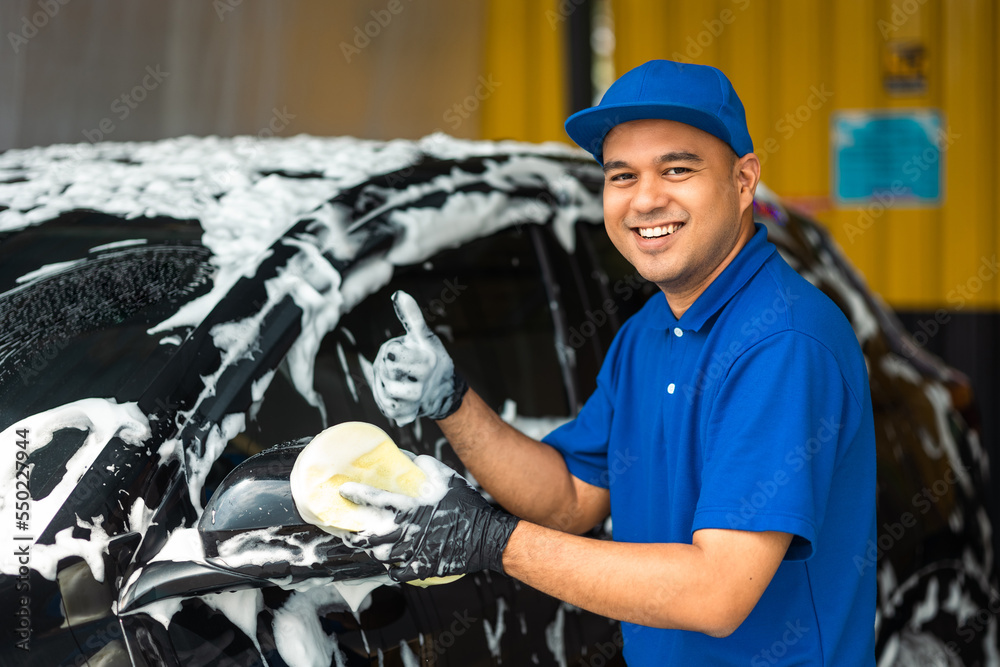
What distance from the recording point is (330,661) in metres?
1.23

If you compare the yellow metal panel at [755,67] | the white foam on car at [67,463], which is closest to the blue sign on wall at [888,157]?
the yellow metal panel at [755,67]

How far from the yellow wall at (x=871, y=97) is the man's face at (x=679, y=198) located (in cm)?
354

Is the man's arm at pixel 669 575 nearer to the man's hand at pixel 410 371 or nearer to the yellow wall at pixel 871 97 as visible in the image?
the man's hand at pixel 410 371

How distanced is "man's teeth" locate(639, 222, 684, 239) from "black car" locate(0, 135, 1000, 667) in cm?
41

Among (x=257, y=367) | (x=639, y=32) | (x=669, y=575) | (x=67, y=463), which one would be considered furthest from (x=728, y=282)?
(x=639, y=32)

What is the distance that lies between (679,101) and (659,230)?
0.62 feet

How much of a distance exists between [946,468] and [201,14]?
300cm

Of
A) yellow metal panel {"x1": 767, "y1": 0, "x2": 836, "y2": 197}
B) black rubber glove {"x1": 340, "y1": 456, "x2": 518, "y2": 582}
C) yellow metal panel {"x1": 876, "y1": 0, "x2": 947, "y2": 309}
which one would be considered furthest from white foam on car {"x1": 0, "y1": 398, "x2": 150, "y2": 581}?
yellow metal panel {"x1": 876, "y1": 0, "x2": 947, "y2": 309}

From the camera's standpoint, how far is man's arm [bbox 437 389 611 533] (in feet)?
4.84

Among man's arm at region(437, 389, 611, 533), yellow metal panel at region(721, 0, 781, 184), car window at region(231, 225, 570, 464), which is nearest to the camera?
car window at region(231, 225, 570, 464)

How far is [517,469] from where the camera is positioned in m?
1.50

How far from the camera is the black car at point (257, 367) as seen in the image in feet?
3.64

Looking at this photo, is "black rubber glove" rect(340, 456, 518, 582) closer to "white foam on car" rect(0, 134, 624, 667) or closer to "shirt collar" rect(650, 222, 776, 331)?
"white foam on car" rect(0, 134, 624, 667)

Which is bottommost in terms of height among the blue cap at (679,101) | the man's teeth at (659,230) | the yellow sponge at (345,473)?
the yellow sponge at (345,473)
